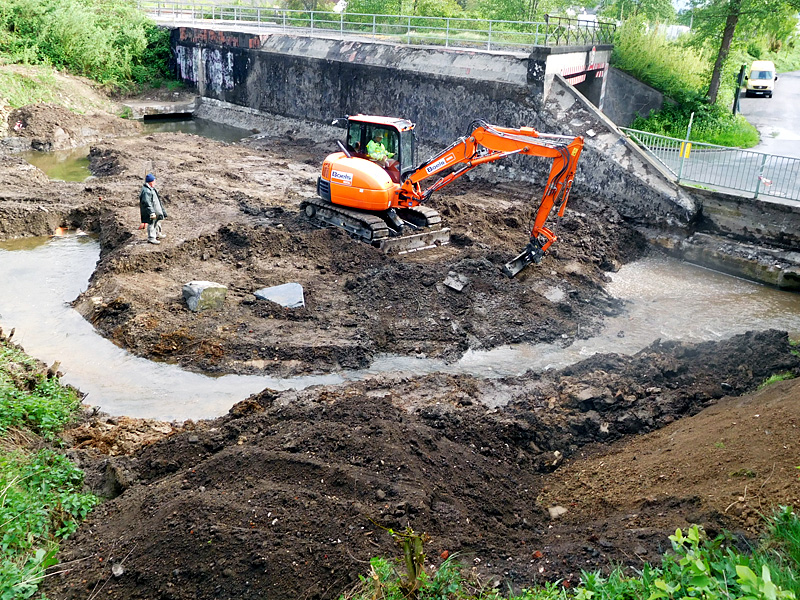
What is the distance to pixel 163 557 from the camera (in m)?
5.44

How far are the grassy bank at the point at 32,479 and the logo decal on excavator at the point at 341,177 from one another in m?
7.14

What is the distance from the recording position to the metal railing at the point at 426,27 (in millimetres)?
20869

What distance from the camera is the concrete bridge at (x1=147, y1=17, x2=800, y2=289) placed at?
1559cm

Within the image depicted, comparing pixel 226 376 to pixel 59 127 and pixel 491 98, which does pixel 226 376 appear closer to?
pixel 491 98

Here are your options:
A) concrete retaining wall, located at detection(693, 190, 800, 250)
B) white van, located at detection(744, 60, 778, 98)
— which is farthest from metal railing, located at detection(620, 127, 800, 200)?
white van, located at detection(744, 60, 778, 98)

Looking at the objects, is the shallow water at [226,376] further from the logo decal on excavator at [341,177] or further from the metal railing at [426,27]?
the metal railing at [426,27]

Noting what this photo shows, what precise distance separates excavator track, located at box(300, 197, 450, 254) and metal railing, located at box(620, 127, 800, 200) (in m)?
6.23

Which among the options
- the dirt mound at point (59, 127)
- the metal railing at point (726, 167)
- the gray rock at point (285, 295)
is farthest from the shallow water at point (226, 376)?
the dirt mound at point (59, 127)

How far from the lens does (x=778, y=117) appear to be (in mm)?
26797

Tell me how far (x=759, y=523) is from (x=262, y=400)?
19.9ft

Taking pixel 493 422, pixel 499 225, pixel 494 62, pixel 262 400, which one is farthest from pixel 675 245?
pixel 262 400

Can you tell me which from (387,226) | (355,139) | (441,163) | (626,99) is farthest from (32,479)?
(626,99)

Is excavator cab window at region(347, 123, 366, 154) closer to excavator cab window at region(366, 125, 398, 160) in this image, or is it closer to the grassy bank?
excavator cab window at region(366, 125, 398, 160)

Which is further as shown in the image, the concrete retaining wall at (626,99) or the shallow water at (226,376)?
the concrete retaining wall at (626,99)
